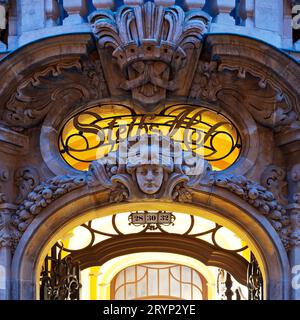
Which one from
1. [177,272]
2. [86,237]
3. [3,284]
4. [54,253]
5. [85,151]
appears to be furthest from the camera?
[177,272]

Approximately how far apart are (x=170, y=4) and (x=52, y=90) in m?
1.38

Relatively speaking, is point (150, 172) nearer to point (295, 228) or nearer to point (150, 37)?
point (150, 37)

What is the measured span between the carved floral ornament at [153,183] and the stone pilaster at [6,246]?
78mm

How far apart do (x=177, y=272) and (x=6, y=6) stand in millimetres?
6602

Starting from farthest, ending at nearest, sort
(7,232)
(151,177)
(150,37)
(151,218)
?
(151,218), (7,232), (151,177), (150,37)

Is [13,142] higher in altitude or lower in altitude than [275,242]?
higher

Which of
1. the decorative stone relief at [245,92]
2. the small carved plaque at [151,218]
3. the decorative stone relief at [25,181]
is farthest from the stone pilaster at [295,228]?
the decorative stone relief at [25,181]

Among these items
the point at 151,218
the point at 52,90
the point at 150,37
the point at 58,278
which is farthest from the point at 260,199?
the point at 58,278

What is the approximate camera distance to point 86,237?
1662 centimetres

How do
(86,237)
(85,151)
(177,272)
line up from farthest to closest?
(177,272)
(86,237)
(85,151)

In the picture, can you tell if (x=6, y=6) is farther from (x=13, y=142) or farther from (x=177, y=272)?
(x=177, y=272)

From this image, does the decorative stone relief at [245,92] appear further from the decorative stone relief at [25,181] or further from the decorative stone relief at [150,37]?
the decorative stone relief at [25,181]

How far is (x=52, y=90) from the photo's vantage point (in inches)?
536

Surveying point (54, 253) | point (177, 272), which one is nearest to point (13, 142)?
point (54, 253)
